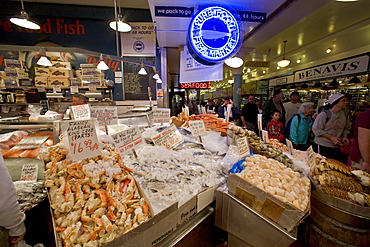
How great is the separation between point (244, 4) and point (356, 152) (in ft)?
10.8

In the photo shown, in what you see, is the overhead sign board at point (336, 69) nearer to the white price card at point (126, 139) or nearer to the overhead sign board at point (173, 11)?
the overhead sign board at point (173, 11)

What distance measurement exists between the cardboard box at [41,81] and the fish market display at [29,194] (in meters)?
5.68

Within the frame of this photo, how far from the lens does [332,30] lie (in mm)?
5516

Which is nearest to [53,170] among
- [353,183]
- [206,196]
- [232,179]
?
[206,196]

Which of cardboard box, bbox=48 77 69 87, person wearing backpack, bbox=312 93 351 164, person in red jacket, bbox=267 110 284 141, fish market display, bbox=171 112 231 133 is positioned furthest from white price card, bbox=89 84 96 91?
person wearing backpack, bbox=312 93 351 164

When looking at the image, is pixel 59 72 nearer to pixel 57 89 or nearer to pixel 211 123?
pixel 57 89

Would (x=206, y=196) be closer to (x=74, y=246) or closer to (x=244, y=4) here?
(x=74, y=246)

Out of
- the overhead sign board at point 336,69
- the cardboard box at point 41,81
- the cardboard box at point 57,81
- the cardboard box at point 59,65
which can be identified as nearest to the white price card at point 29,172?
the cardboard box at point 57,81

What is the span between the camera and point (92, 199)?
0.93 metres

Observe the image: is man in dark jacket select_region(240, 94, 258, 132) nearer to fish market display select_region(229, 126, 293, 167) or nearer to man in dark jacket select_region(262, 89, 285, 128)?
man in dark jacket select_region(262, 89, 285, 128)

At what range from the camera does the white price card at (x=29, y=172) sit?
1277 millimetres

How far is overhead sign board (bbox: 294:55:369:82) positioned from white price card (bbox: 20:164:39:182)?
9972mm

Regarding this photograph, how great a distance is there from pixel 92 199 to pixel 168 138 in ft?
3.34

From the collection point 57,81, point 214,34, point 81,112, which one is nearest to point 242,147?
point 81,112
